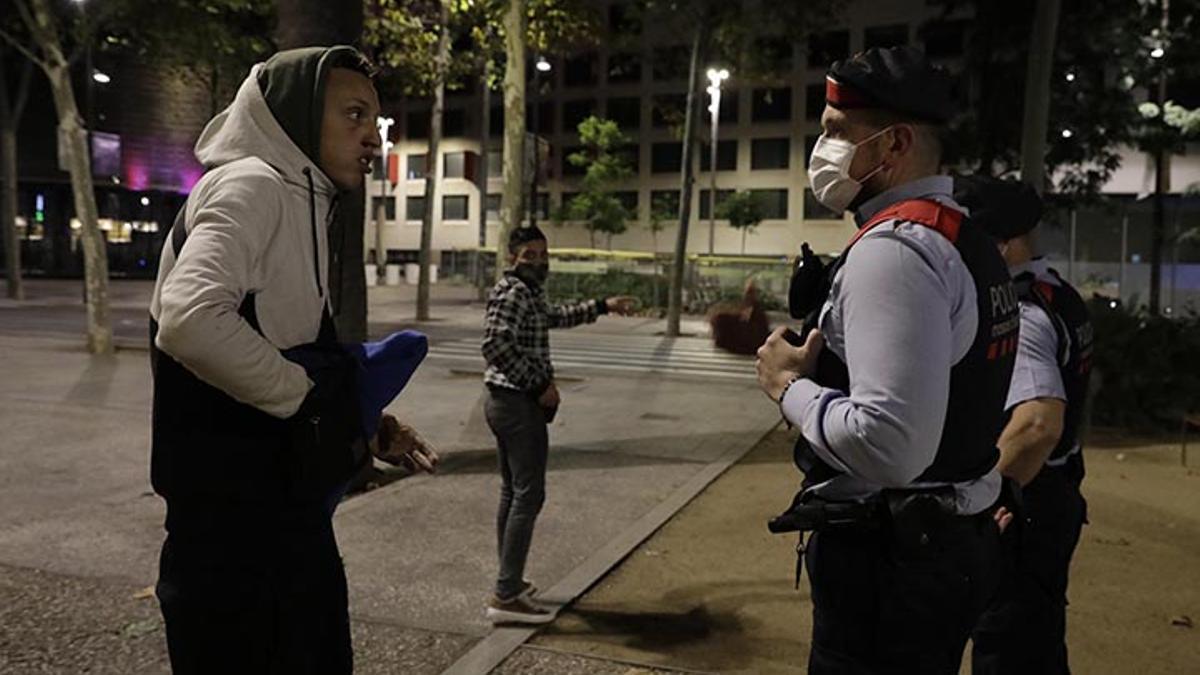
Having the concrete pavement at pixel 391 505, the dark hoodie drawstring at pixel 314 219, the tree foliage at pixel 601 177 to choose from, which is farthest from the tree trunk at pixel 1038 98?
the tree foliage at pixel 601 177

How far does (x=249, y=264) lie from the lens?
2008mm

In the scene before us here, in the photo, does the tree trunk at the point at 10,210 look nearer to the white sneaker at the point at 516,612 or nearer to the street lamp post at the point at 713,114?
the street lamp post at the point at 713,114

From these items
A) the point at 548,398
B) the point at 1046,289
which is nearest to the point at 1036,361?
the point at 1046,289

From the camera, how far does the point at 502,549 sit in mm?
4660

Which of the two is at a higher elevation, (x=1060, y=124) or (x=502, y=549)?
(x=1060, y=124)

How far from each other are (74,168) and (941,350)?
1627 cm

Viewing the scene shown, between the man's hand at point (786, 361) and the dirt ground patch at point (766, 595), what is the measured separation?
8.02 ft

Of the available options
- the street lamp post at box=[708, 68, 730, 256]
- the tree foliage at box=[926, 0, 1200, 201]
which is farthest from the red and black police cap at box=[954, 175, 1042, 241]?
the street lamp post at box=[708, 68, 730, 256]

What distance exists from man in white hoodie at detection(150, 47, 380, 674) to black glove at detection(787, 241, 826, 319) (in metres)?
1.04

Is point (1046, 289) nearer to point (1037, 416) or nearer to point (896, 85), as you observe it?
point (1037, 416)

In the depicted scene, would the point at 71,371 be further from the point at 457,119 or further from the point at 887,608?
the point at 457,119

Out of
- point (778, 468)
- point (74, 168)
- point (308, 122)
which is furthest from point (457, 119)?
point (308, 122)

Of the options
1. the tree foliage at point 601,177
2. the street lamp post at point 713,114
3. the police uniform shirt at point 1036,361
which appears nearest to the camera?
the police uniform shirt at point 1036,361

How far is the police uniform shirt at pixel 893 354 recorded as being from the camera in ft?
6.14
